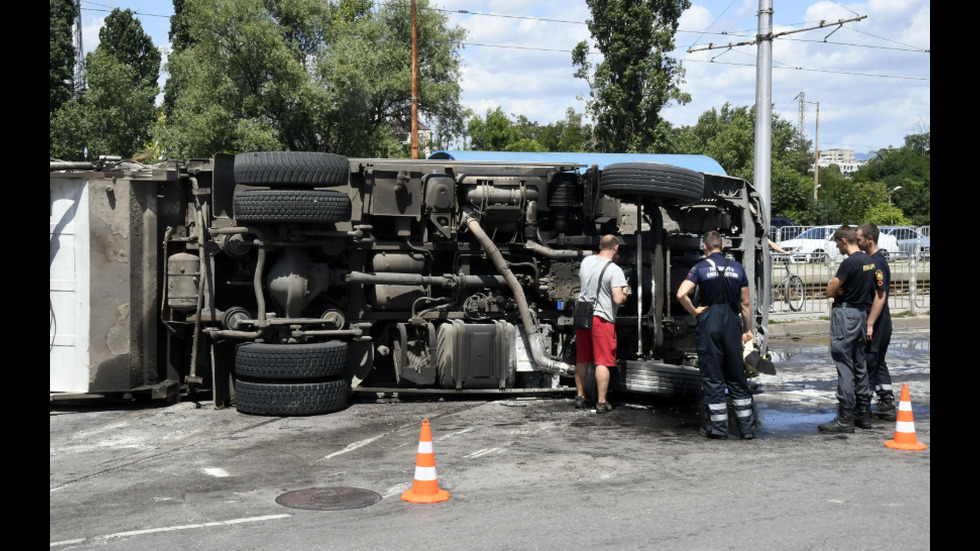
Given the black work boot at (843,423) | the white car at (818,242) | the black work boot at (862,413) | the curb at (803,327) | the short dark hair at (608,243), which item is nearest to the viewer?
the black work boot at (843,423)

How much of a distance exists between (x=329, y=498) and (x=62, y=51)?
4411 centimetres

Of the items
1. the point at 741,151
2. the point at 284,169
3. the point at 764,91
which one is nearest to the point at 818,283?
the point at 764,91

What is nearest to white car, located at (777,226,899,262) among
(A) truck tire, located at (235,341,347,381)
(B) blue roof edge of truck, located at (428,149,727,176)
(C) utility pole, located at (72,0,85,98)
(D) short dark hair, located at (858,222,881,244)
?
(B) blue roof edge of truck, located at (428,149,727,176)

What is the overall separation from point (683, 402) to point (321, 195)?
4.35 m

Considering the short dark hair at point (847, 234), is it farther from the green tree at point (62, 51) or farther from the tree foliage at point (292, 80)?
the green tree at point (62, 51)

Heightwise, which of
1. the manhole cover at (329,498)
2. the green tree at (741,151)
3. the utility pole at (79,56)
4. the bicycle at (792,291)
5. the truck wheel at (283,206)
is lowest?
the manhole cover at (329,498)

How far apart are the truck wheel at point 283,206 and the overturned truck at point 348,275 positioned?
0.06 ft

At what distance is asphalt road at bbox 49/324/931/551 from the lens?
513 centimetres

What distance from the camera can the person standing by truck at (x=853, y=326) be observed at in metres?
8.35

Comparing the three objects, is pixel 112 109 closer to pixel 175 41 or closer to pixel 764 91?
pixel 175 41

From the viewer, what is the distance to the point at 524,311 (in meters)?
9.66

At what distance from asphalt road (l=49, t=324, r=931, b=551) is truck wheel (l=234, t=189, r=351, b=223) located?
196cm

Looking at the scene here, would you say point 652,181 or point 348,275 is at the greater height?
point 652,181

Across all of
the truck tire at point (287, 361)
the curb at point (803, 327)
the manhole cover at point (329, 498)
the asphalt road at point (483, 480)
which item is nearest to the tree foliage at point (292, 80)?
the curb at point (803, 327)
